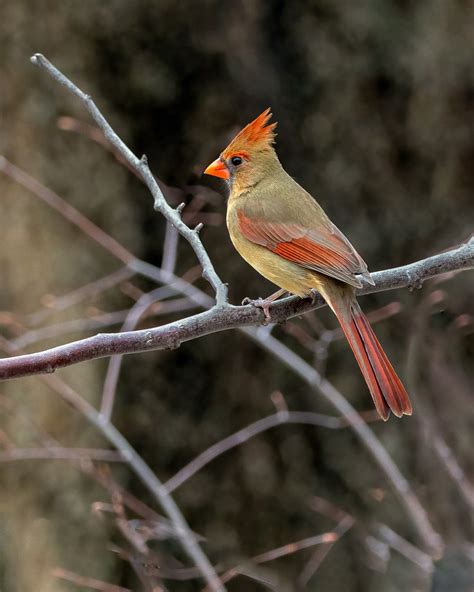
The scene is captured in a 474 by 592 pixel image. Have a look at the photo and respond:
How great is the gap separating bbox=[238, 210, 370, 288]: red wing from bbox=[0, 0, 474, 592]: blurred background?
41.8 inches

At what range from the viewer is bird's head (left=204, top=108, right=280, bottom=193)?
7.68 ft

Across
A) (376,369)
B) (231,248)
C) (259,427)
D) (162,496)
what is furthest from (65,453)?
(376,369)

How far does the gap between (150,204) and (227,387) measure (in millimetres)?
731

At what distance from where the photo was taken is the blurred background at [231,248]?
3348mm

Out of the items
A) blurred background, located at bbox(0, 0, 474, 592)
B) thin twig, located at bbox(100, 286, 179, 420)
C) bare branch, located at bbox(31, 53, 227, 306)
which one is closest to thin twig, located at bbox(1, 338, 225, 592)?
thin twig, located at bbox(100, 286, 179, 420)

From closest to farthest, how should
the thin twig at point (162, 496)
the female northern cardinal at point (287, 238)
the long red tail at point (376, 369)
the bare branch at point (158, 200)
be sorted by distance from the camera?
the long red tail at point (376, 369), the bare branch at point (158, 200), the female northern cardinal at point (287, 238), the thin twig at point (162, 496)

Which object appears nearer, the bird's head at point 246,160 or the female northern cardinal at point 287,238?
the female northern cardinal at point 287,238

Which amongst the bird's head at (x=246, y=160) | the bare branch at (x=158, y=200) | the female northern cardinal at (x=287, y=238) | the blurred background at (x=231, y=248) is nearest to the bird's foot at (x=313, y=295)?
the female northern cardinal at (x=287, y=238)

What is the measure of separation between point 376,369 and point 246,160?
867 millimetres

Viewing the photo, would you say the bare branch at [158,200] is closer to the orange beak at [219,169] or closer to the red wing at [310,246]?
the red wing at [310,246]

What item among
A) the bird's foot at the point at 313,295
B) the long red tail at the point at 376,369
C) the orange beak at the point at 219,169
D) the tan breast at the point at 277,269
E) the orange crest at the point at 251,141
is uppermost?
the orange crest at the point at 251,141

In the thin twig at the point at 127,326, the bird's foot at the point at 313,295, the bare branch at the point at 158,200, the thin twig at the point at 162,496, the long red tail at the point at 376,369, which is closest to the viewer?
the long red tail at the point at 376,369

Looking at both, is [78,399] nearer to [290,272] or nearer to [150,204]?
[150,204]

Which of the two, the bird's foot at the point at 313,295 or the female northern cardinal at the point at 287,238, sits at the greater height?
the female northern cardinal at the point at 287,238
